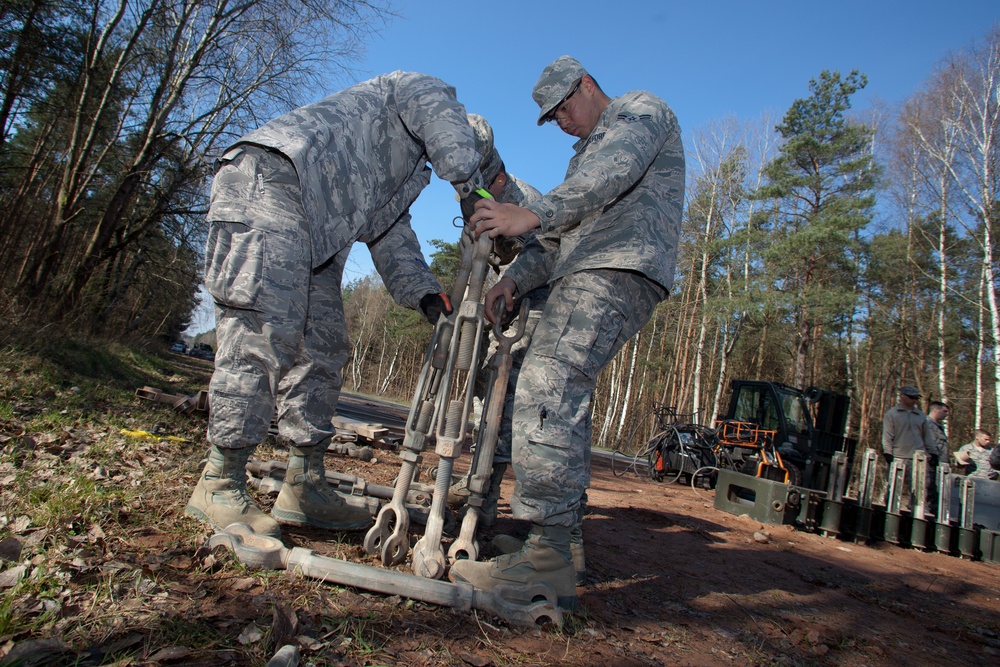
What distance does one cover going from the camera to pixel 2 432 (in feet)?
10.0

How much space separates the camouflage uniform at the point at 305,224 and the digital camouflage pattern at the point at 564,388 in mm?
709

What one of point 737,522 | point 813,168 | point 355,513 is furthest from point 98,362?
point 813,168

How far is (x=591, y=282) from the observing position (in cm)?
233

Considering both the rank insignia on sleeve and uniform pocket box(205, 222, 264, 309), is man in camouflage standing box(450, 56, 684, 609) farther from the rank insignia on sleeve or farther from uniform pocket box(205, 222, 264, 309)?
uniform pocket box(205, 222, 264, 309)

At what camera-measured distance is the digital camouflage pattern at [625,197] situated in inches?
89.4

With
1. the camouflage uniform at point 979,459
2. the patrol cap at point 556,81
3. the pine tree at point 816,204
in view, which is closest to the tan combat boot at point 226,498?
the patrol cap at point 556,81

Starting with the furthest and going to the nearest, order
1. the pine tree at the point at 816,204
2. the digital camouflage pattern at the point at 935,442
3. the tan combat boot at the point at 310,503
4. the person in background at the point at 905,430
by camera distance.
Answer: the pine tree at the point at 816,204
the digital camouflage pattern at the point at 935,442
the person in background at the point at 905,430
the tan combat boot at the point at 310,503

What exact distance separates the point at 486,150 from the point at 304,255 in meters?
1.14

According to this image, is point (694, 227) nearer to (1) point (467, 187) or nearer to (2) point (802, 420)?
(2) point (802, 420)

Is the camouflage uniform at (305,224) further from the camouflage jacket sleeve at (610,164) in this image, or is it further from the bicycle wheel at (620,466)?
the bicycle wheel at (620,466)

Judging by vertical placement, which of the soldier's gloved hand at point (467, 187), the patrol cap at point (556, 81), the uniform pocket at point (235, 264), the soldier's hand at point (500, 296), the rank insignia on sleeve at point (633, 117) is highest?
the patrol cap at point (556, 81)

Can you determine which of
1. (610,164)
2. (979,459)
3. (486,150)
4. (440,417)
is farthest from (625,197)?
(979,459)

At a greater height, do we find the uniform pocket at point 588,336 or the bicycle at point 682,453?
the uniform pocket at point 588,336

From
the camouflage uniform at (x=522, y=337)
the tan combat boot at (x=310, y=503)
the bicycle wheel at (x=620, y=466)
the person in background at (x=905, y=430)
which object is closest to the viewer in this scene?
the tan combat boot at (x=310, y=503)
